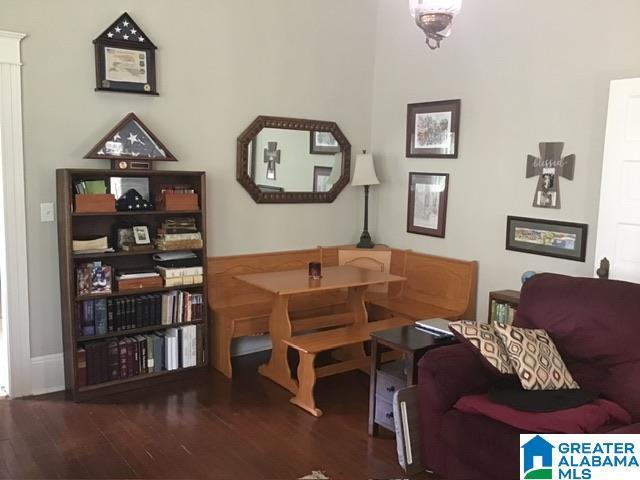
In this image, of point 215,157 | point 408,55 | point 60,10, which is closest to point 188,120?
point 215,157

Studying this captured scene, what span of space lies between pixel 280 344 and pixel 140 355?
94cm

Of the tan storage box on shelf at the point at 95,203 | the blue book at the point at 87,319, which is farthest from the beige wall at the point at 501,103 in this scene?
the blue book at the point at 87,319

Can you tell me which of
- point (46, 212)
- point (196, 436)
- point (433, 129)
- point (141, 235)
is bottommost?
point (196, 436)

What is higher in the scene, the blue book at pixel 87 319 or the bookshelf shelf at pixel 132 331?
the blue book at pixel 87 319

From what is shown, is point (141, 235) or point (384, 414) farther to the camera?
point (141, 235)

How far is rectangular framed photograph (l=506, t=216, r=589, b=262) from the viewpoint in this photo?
381cm

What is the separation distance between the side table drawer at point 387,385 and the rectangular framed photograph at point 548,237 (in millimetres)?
1506

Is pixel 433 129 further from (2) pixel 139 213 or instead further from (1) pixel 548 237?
(2) pixel 139 213

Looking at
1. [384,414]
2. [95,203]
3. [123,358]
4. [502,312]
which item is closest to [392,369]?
[384,414]

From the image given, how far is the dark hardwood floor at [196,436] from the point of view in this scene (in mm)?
2965

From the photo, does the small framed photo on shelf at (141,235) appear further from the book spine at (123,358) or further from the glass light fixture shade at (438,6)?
the glass light fixture shade at (438,6)

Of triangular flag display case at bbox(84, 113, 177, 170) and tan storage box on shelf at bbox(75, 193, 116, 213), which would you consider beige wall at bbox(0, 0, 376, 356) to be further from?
tan storage box on shelf at bbox(75, 193, 116, 213)

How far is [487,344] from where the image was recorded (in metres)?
2.78

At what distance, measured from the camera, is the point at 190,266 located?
4.16m
